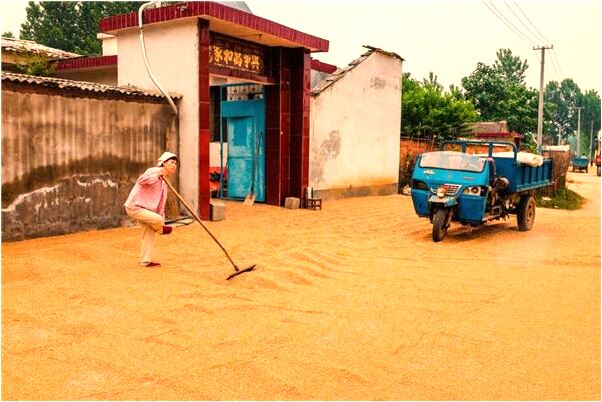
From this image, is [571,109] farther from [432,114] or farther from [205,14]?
[205,14]

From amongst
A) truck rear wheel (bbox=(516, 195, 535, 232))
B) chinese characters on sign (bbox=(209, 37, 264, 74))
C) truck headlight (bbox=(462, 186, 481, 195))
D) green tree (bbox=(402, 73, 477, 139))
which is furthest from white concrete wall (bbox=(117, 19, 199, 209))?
green tree (bbox=(402, 73, 477, 139))

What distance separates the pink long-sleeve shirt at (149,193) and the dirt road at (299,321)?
780mm

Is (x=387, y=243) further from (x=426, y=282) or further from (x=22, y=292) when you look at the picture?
(x=22, y=292)

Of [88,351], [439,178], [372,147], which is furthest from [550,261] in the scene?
[372,147]

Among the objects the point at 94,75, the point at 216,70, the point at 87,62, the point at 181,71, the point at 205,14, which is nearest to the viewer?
the point at 205,14

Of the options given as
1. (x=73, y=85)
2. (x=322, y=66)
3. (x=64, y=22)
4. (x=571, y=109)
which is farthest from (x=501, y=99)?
(x=571, y=109)

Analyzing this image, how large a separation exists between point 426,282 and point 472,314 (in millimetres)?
1249

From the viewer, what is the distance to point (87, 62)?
15578 mm

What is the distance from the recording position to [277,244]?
333 inches

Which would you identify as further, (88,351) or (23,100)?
(23,100)

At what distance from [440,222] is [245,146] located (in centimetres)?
634

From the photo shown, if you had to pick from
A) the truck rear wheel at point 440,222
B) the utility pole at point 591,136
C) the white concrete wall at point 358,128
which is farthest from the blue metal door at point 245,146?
the utility pole at point 591,136

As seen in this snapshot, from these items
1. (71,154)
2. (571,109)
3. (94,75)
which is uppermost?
(571,109)

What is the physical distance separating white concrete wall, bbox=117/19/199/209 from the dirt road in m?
2.16
